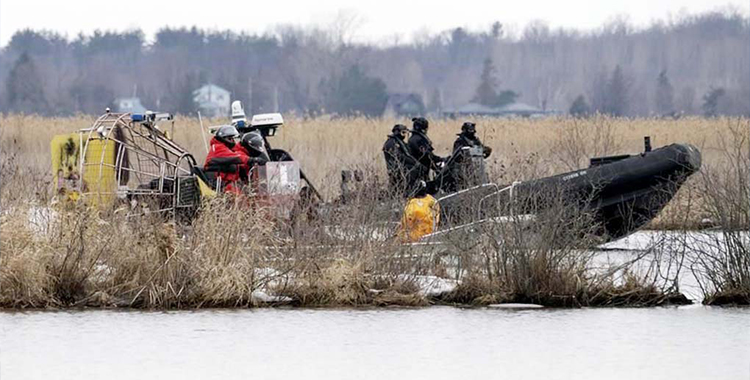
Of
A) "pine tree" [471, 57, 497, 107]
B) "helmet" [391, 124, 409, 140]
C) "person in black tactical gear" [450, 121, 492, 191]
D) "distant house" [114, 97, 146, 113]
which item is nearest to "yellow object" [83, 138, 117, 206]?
"helmet" [391, 124, 409, 140]

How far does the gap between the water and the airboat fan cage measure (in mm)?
2078

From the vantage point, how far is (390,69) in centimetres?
10450

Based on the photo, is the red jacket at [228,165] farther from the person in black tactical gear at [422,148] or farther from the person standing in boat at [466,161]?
the person in black tactical gear at [422,148]

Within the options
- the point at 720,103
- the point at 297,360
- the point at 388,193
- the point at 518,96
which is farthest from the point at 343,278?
the point at 518,96

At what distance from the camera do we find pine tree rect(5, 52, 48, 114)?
84.4 metres

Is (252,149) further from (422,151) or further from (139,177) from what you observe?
(422,151)

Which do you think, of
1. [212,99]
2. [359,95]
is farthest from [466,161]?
[212,99]

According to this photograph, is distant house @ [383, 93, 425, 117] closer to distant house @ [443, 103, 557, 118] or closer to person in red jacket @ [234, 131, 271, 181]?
distant house @ [443, 103, 557, 118]

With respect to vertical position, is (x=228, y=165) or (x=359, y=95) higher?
(x=359, y=95)

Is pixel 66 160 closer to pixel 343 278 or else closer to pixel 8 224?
pixel 8 224

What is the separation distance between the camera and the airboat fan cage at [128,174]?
1677 cm

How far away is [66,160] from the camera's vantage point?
18.5m

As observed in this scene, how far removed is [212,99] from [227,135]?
77.7 m

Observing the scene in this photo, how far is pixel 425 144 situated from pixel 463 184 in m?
1.03
